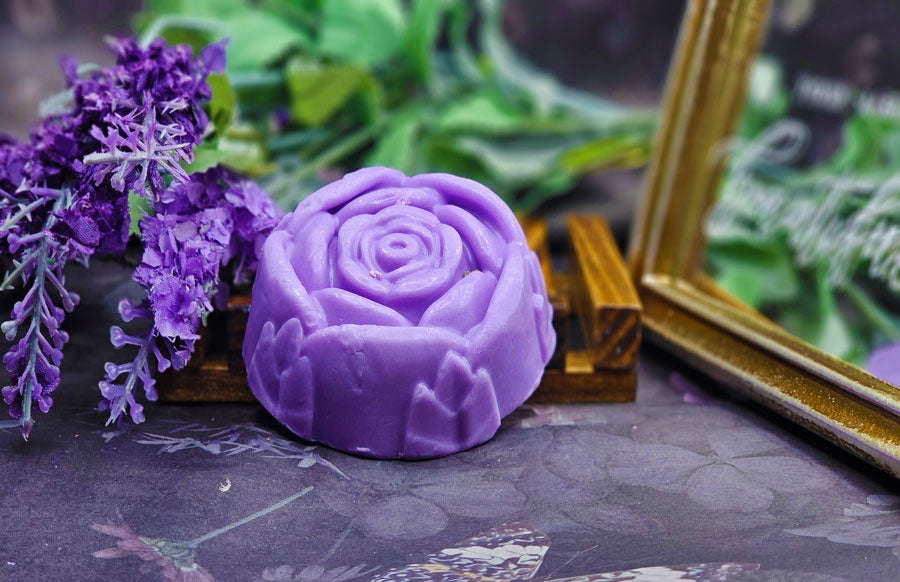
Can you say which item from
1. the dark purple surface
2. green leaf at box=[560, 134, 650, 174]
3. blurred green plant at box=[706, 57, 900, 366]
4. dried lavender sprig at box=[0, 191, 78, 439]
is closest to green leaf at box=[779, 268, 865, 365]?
blurred green plant at box=[706, 57, 900, 366]

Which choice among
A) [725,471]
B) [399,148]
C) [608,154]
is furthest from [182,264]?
[608,154]

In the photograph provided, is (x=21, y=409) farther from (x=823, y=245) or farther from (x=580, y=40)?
(x=580, y=40)

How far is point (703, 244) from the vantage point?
3.43 ft

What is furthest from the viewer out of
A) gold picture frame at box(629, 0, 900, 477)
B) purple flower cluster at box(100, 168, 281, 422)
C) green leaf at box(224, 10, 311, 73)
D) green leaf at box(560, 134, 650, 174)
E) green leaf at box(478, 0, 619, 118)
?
green leaf at box(478, 0, 619, 118)

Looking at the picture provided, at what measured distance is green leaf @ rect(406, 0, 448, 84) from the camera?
4.00 feet

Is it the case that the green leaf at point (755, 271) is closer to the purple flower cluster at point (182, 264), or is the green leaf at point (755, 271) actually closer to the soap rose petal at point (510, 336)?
the soap rose petal at point (510, 336)

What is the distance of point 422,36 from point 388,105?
0.15 metres

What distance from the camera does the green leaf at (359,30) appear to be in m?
1.23

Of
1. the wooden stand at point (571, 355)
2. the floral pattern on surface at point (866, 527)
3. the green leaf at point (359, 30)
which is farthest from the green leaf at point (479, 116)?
the floral pattern on surface at point (866, 527)

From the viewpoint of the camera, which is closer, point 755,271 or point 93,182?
point 93,182

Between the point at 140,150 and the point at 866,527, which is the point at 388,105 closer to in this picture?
the point at 140,150

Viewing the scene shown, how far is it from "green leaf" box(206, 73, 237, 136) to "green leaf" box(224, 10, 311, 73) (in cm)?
34

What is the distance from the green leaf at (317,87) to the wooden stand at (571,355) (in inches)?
18.5

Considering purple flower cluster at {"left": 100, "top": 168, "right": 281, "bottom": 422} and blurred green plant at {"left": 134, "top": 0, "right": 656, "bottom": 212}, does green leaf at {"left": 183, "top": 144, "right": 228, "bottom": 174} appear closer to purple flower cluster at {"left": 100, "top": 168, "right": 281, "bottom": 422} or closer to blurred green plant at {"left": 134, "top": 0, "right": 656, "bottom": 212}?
purple flower cluster at {"left": 100, "top": 168, "right": 281, "bottom": 422}
